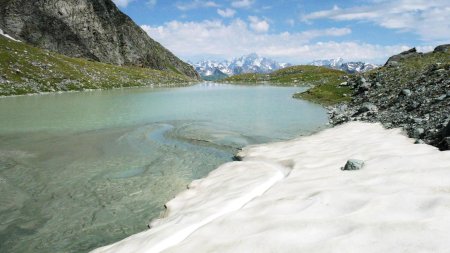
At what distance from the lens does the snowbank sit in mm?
8242

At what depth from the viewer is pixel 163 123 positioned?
39969mm

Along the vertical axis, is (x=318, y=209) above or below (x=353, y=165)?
below

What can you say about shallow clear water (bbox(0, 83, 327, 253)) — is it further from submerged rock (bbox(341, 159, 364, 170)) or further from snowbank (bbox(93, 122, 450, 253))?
submerged rock (bbox(341, 159, 364, 170))

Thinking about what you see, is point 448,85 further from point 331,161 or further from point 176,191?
point 176,191

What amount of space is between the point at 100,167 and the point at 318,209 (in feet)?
49.4

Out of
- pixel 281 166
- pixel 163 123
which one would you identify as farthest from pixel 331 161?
pixel 163 123

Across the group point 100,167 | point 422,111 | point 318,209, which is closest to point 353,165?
point 318,209

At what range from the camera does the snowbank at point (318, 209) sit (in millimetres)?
8242

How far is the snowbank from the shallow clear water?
7.17 ft

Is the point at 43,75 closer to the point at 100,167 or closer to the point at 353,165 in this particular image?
the point at 100,167

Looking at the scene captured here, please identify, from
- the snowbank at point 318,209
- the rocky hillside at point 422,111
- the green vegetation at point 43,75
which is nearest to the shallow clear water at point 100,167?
the snowbank at point 318,209

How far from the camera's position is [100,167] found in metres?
21.9

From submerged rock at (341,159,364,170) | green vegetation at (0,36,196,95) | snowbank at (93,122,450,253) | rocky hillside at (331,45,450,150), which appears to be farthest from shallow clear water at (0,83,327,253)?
green vegetation at (0,36,196,95)

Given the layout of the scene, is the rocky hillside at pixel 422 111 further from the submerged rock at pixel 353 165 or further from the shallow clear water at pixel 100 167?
the shallow clear water at pixel 100 167
